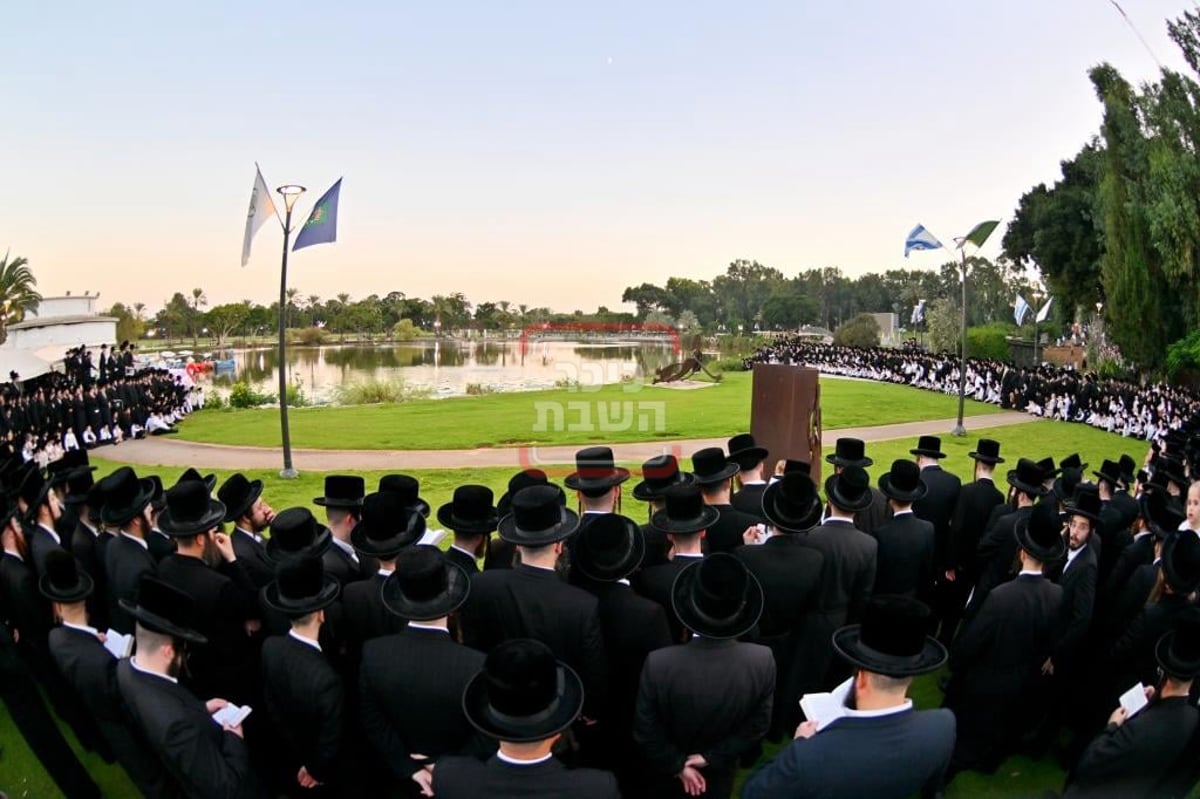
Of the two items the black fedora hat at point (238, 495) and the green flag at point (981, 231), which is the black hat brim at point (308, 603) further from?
the green flag at point (981, 231)

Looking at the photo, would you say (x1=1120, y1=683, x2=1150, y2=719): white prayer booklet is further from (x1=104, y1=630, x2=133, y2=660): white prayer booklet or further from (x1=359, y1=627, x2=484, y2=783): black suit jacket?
(x1=104, y1=630, x2=133, y2=660): white prayer booklet

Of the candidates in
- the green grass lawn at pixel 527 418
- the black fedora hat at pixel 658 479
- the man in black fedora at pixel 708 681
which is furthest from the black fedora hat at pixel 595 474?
the green grass lawn at pixel 527 418

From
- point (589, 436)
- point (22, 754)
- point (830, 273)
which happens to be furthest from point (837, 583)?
point (830, 273)

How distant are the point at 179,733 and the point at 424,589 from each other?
108 cm

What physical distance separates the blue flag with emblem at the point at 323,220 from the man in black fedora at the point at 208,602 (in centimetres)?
1019

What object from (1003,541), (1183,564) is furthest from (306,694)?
(1003,541)

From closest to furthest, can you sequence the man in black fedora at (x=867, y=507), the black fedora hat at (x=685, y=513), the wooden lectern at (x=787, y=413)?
the black fedora hat at (x=685, y=513)
the man in black fedora at (x=867, y=507)
the wooden lectern at (x=787, y=413)

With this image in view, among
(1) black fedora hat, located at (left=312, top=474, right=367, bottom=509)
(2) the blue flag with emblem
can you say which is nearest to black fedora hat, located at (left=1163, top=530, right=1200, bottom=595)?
(1) black fedora hat, located at (left=312, top=474, right=367, bottom=509)

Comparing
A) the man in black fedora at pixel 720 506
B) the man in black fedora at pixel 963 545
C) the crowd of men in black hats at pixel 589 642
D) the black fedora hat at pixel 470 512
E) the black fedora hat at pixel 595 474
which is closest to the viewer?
the crowd of men in black hats at pixel 589 642

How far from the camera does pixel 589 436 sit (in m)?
19.0

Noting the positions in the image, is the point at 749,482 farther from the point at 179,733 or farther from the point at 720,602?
the point at 179,733

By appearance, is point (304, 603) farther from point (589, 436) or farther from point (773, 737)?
point (589, 436)

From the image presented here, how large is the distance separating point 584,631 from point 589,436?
50.8 feet

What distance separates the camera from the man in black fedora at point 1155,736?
3.00m
